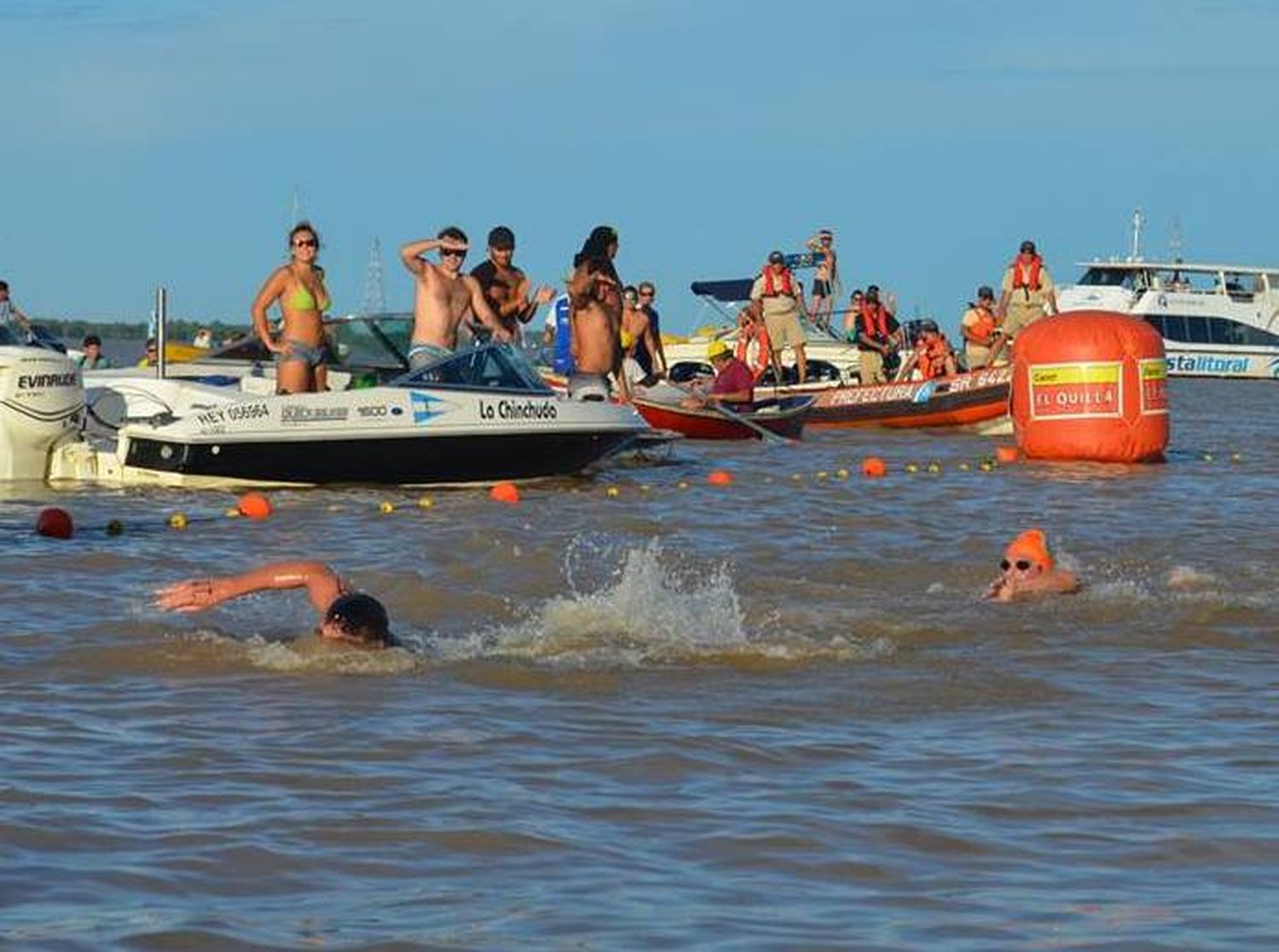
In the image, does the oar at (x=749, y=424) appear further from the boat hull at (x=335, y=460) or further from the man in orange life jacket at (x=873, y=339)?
the man in orange life jacket at (x=873, y=339)

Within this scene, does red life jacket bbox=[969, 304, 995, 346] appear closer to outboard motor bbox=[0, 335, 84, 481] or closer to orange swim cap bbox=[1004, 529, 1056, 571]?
outboard motor bbox=[0, 335, 84, 481]

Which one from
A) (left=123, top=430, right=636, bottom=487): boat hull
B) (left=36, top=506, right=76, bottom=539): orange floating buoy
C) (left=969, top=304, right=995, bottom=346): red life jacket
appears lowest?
(left=36, top=506, right=76, bottom=539): orange floating buoy

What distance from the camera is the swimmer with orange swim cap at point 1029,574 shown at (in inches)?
460

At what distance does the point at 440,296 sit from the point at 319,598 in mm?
8199

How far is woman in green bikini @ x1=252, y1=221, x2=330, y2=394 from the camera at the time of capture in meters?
17.3

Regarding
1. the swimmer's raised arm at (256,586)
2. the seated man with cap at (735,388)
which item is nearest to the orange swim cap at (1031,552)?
the swimmer's raised arm at (256,586)

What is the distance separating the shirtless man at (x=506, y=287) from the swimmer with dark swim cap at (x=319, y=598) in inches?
358

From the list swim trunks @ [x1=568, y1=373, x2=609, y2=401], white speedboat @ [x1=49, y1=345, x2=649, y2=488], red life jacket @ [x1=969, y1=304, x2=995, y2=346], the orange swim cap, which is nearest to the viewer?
the orange swim cap

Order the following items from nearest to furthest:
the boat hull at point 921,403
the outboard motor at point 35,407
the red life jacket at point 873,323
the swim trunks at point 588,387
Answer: the outboard motor at point 35,407
the swim trunks at point 588,387
the boat hull at point 921,403
the red life jacket at point 873,323

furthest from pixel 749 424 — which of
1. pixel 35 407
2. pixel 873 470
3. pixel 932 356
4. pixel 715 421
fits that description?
pixel 35 407

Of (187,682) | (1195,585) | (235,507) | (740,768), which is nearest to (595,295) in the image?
(235,507)

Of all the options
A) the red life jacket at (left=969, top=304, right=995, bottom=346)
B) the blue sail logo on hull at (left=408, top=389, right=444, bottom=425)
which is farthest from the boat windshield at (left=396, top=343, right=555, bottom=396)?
the red life jacket at (left=969, top=304, right=995, bottom=346)

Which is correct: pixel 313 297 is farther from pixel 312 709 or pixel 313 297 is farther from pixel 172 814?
pixel 172 814

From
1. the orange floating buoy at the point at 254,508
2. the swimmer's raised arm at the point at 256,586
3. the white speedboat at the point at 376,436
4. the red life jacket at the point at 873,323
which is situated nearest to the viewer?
the swimmer's raised arm at the point at 256,586
